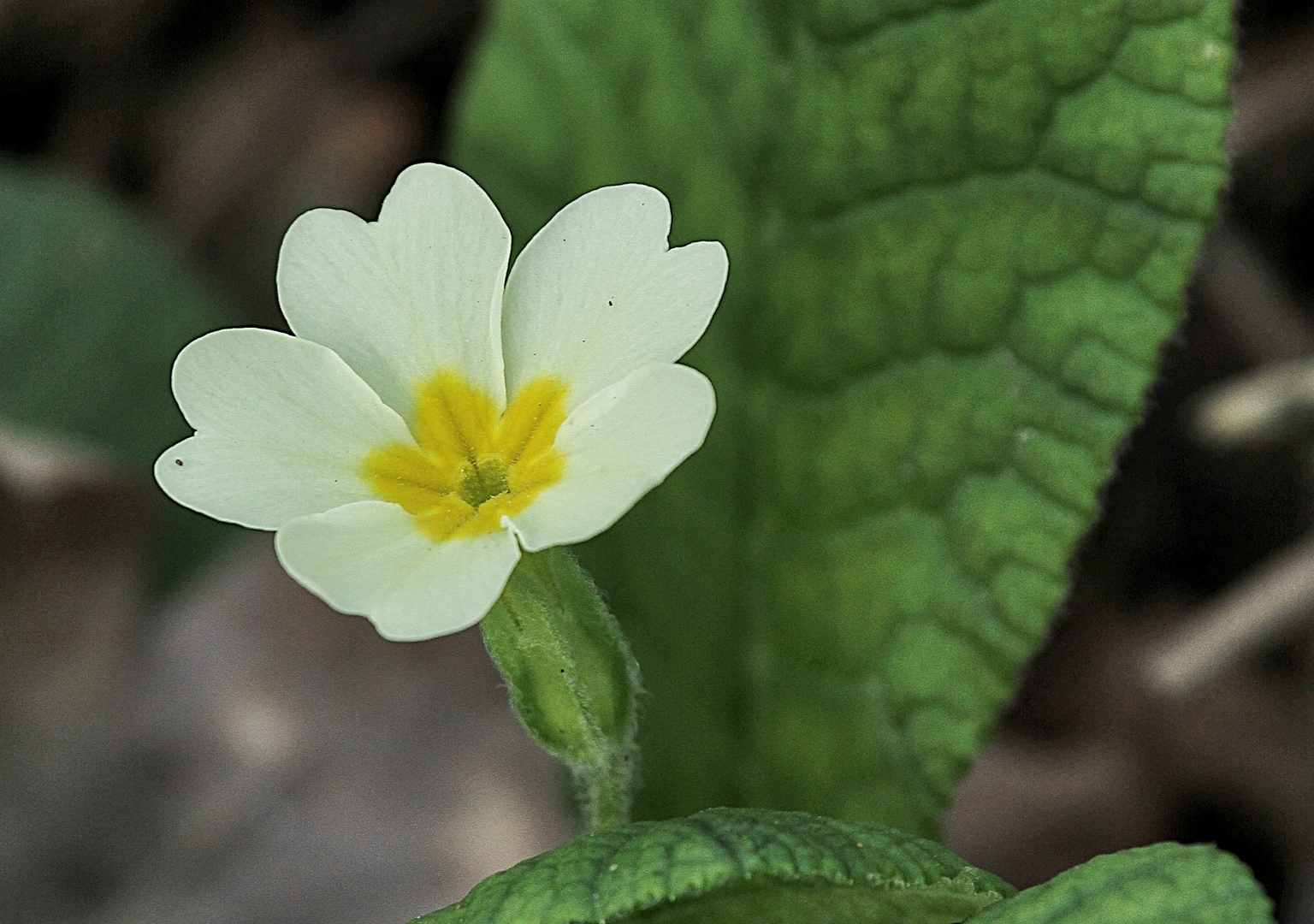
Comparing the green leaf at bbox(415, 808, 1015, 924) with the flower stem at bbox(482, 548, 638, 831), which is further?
the flower stem at bbox(482, 548, 638, 831)

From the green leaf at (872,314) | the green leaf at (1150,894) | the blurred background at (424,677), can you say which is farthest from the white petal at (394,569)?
the blurred background at (424,677)

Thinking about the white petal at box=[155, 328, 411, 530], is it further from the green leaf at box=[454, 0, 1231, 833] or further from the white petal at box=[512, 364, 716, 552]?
the green leaf at box=[454, 0, 1231, 833]


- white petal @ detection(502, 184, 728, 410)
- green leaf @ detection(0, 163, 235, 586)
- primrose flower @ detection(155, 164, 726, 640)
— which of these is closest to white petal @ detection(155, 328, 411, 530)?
primrose flower @ detection(155, 164, 726, 640)

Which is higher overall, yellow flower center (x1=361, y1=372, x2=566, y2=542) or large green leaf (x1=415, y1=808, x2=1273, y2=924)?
yellow flower center (x1=361, y1=372, x2=566, y2=542)

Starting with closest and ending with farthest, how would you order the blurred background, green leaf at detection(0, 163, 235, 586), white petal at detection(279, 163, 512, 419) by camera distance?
white petal at detection(279, 163, 512, 419)
the blurred background
green leaf at detection(0, 163, 235, 586)

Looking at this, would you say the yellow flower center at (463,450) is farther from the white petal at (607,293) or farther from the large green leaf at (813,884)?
the large green leaf at (813,884)

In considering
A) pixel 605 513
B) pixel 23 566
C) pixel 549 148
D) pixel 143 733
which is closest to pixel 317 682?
pixel 143 733

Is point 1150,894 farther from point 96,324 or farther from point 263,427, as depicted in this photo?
point 96,324

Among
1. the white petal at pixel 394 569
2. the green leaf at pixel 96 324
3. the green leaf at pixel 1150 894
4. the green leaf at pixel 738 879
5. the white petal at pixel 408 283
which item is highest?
the green leaf at pixel 96 324
